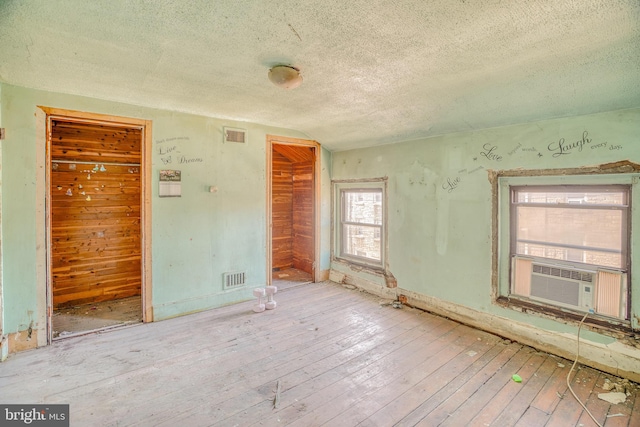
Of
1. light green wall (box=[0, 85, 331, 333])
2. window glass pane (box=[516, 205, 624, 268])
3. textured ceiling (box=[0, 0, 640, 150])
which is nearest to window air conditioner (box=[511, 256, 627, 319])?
window glass pane (box=[516, 205, 624, 268])

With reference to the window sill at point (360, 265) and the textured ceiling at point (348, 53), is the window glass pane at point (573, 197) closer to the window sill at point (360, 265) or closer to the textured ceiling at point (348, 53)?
the textured ceiling at point (348, 53)

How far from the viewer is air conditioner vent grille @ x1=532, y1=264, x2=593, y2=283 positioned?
2.72 m

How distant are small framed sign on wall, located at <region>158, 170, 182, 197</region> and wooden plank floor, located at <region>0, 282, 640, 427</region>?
152cm

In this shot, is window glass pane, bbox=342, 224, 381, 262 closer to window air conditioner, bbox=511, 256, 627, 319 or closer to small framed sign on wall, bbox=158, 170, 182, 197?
window air conditioner, bbox=511, 256, 627, 319

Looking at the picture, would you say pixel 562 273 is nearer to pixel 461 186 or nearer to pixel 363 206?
pixel 461 186

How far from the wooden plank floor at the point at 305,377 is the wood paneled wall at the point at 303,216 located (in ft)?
7.26

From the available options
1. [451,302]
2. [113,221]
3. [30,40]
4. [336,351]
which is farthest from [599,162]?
[113,221]

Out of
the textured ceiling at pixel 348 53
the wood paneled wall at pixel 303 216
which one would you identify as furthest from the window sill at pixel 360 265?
the textured ceiling at pixel 348 53

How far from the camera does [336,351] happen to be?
113 inches

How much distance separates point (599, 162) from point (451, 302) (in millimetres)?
1996

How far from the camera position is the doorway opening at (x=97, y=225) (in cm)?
374

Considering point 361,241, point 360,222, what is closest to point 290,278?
point 361,241


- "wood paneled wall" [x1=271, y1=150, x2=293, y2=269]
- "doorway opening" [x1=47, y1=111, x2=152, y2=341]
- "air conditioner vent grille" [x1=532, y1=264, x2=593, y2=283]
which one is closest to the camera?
"air conditioner vent grille" [x1=532, y1=264, x2=593, y2=283]

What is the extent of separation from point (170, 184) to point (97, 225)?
1476 mm
